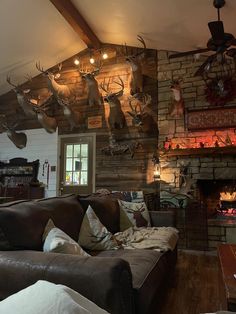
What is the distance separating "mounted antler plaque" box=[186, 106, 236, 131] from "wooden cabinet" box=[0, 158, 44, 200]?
3.62 meters

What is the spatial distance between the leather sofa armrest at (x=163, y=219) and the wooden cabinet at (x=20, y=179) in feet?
11.2

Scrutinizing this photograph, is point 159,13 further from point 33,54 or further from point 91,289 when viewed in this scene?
point 91,289

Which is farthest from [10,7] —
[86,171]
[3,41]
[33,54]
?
[86,171]

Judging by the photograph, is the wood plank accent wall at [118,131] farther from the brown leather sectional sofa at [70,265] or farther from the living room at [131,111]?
the brown leather sectional sofa at [70,265]

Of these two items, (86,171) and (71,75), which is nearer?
(86,171)

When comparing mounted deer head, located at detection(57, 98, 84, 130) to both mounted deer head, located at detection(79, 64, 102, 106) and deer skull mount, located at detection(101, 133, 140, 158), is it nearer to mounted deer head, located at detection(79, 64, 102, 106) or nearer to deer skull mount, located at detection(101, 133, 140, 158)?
mounted deer head, located at detection(79, 64, 102, 106)

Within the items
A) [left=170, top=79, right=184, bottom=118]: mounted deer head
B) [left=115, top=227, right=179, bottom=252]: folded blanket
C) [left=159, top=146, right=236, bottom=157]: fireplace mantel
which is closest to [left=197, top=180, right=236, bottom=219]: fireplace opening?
[left=159, top=146, right=236, bottom=157]: fireplace mantel

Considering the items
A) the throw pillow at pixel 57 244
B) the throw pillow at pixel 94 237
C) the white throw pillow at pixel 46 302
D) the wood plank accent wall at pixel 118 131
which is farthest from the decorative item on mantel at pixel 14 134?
the white throw pillow at pixel 46 302

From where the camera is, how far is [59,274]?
4.79 feet

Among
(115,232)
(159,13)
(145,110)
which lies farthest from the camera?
(145,110)

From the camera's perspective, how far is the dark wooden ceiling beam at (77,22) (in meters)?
4.72

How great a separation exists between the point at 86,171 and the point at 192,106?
2.67 metres

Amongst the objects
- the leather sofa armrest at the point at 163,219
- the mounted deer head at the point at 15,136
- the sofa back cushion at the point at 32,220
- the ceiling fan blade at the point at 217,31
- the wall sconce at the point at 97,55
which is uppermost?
the wall sconce at the point at 97,55

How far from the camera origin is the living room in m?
4.52
